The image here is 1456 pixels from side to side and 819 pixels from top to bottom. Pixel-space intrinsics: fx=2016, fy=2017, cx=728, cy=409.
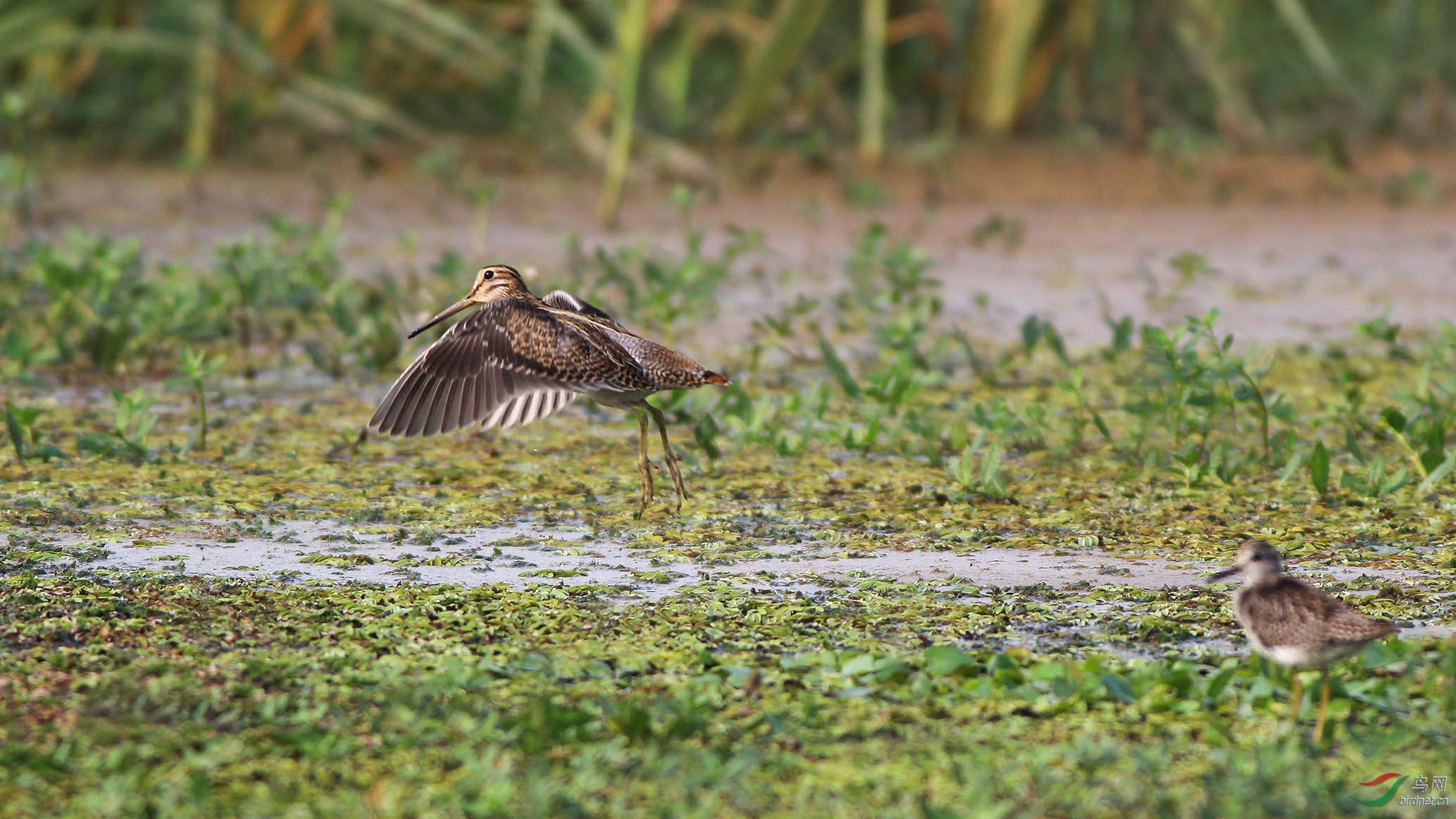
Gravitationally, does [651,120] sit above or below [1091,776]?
above

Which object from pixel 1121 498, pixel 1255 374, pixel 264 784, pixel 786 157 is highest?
pixel 786 157

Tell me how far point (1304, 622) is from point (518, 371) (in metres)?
2.53

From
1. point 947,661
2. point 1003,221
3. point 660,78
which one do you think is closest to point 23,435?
point 947,661

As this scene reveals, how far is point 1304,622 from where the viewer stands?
11.8 feet

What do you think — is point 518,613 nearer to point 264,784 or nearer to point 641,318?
point 264,784

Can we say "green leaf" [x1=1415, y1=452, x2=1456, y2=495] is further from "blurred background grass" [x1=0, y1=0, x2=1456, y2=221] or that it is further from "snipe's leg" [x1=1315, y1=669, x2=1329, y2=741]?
"blurred background grass" [x1=0, y1=0, x2=1456, y2=221]

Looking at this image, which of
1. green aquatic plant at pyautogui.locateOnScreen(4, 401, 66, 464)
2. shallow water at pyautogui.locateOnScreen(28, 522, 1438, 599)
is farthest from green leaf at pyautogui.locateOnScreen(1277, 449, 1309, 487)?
green aquatic plant at pyautogui.locateOnScreen(4, 401, 66, 464)

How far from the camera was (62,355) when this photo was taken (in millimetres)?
7086

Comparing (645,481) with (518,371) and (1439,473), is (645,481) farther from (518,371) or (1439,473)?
(1439,473)

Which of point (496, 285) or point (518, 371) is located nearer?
point (518, 371)

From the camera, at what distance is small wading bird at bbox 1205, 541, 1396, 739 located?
355 centimetres

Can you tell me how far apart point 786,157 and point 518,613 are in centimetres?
778

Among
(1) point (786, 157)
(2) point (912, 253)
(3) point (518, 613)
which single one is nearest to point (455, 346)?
(3) point (518, 613)

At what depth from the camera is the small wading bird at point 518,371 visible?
214 inches
